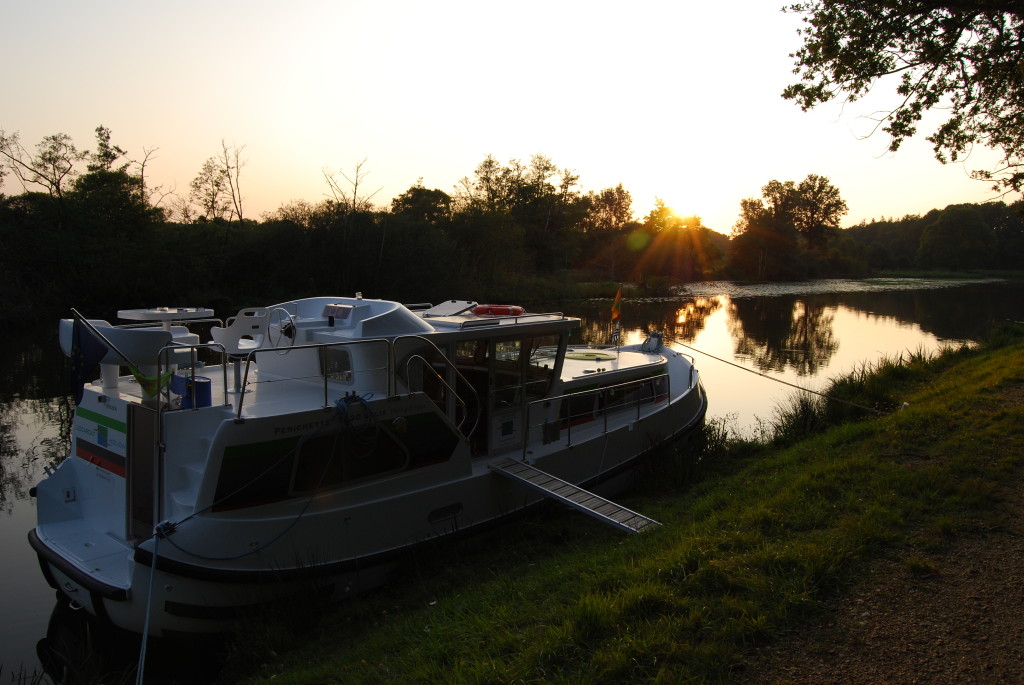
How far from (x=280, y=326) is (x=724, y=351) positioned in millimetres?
18202

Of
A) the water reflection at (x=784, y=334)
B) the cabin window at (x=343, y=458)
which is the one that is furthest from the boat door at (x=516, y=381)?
the water reflection at (x=784, y=334)

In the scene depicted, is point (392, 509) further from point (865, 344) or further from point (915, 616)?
point (865, 344)

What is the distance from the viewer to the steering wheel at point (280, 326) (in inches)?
295

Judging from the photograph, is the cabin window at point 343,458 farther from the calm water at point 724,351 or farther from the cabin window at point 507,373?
the calm water at point 724,351

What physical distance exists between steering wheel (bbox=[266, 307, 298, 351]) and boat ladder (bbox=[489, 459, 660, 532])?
8.93 feet

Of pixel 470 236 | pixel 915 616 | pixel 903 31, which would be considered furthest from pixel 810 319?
pixel 915 616

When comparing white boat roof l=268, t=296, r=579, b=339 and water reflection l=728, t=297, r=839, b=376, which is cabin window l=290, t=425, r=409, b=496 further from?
water reflection l=728, t=297, r=839, b=376

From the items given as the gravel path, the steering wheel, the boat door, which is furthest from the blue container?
the gravel path

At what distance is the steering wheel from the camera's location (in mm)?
7492

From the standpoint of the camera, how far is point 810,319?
107 feet

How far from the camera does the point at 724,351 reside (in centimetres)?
2295

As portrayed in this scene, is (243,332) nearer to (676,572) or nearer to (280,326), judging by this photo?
(280,326)

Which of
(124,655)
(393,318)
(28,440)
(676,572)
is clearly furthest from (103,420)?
(28,440)

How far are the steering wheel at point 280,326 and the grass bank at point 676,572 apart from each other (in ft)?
9.42
